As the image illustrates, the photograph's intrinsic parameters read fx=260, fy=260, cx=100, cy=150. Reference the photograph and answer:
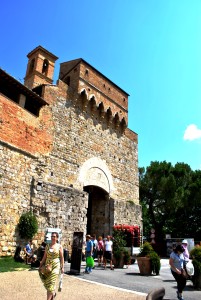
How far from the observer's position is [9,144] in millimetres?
12125

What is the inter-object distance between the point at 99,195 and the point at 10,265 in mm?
9442

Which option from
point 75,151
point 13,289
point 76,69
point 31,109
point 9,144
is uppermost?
point 76,69

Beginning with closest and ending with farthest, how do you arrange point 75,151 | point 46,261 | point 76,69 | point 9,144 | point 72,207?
point 46,261
point 9,144
point 72,207
point 75,151
point 76,69

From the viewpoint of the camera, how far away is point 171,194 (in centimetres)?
2866

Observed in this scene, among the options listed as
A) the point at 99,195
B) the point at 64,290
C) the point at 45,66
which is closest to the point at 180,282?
the point at 64,290

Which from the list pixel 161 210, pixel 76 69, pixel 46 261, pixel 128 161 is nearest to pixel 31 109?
pixel 76 69

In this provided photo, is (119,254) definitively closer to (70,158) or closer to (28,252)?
(28,252)

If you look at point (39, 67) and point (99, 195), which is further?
point (99, 195)

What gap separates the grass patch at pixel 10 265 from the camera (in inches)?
354

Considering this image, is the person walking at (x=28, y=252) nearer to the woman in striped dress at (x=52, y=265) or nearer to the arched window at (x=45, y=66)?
the woman in striped dress at (x=52, y=265)

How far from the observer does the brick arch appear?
16328 mm

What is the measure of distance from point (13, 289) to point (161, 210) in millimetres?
26817

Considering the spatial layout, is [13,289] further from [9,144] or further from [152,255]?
[9,144]

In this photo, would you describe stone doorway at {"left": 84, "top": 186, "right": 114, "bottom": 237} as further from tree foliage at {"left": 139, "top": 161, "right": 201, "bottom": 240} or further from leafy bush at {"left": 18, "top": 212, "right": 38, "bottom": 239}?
tree foliage at {"left": 139, "top": 161, "right": 201, "bottom": 240}
